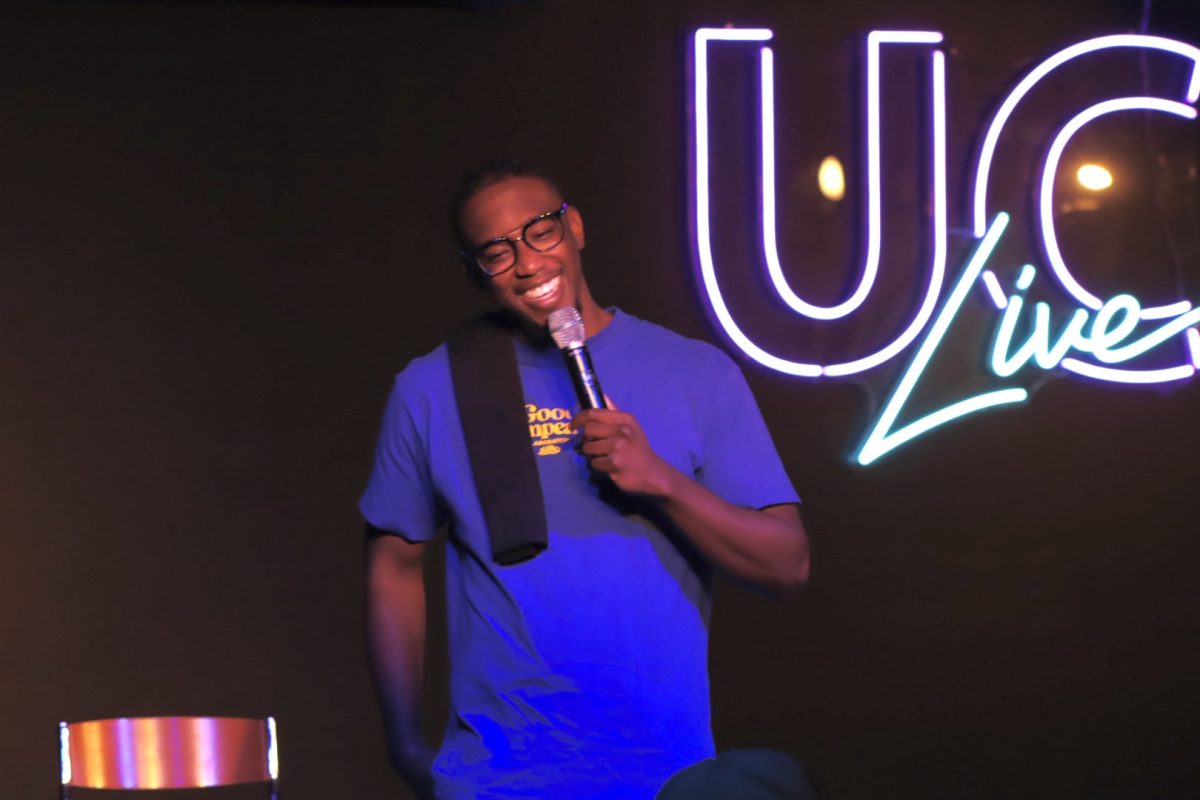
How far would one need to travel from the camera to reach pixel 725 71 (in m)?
4.73

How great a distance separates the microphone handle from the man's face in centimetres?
11

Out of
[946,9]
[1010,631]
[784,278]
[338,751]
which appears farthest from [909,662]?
[946,9]

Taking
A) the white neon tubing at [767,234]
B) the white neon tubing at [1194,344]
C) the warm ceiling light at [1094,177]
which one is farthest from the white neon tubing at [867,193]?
the white neon tubing at [1194,344]

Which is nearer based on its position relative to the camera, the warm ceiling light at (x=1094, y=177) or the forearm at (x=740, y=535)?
the forearm at (x=740, y=535)

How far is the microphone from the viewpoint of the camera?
195cm

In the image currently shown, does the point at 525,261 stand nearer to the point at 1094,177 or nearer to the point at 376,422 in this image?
the point at 376,422

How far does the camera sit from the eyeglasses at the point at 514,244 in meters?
2.09

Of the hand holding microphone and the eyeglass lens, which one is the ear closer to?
the eyeglass lens

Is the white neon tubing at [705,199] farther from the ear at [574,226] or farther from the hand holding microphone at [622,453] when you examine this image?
the hand holding microphone at [622,453]

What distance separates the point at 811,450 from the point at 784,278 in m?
0.55

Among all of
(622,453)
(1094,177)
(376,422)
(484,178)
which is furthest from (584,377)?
(1094,177)

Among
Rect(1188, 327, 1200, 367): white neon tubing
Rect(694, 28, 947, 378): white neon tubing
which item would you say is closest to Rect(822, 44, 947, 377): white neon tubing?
Rect(694, 28, 947, 378): white neon tubing

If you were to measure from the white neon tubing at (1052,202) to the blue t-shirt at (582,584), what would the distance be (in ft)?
9.50

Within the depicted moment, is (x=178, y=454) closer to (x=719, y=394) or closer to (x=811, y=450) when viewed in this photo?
(x=811, y=450)
